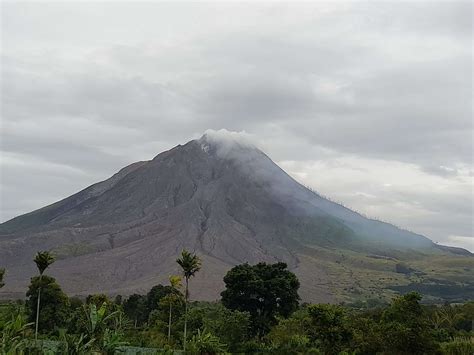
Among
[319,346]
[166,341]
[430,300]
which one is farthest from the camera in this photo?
[430,300]

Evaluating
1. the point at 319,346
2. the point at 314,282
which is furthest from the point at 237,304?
the point at 314,282

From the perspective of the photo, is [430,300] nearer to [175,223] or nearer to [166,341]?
[175,223]

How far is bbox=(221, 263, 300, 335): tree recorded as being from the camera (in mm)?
Result: 57531

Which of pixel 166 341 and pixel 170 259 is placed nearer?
pixel 166 341

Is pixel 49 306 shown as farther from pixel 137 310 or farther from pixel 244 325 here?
pixel 244 325

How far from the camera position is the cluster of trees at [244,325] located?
99.0 feet

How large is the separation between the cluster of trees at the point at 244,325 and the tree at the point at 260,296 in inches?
3.8

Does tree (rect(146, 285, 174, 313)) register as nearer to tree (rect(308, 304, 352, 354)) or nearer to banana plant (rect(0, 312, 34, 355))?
tree (rect(308, 304, 352, 354))

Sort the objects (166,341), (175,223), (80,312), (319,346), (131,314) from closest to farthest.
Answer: (319,346)
(166,341)
(80,312)
(131,314)
(175,223)

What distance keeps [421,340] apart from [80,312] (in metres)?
32.6

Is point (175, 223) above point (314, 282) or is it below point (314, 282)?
above

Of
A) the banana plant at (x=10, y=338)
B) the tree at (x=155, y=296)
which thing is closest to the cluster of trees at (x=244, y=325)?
the banana plant at (x=10, y=338)

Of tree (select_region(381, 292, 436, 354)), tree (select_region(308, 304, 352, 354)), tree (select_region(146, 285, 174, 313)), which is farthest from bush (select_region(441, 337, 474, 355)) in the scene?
tree (select_region(146, 285, 174, 313))

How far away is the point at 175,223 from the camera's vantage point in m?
187
